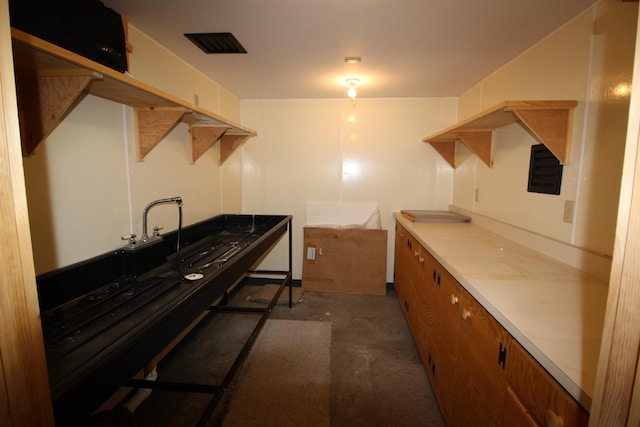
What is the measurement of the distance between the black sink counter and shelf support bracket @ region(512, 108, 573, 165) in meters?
1.72

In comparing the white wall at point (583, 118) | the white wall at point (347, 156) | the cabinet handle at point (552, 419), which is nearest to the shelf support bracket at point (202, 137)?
the white wall at point (347, 156)

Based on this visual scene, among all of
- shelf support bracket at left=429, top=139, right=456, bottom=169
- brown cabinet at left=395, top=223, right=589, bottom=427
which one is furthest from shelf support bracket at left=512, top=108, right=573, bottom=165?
shelf support bracket at left=429, top=139, right=456, bottom=169

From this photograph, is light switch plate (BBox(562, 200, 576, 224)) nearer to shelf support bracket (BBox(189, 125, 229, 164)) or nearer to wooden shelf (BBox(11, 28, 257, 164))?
wooden shelf (BBox(11, 28, 257, 164))

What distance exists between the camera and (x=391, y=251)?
3.67m

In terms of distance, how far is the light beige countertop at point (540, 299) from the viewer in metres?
0.79

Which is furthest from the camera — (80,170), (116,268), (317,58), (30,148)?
(317,58)

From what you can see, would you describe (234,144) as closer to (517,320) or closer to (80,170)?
(80,170)

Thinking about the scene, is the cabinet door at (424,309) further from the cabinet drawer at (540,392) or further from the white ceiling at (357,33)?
the white ceiling at (357,33)

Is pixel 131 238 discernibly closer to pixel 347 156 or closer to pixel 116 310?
pixel 116 310

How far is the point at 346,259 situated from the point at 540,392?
8.84 ft

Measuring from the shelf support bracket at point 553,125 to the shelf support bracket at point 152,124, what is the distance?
6.17ft

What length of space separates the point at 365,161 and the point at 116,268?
271 cm

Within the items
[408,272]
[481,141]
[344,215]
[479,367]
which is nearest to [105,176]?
[479,367]

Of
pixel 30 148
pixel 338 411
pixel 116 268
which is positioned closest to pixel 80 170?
pixel 30 148
